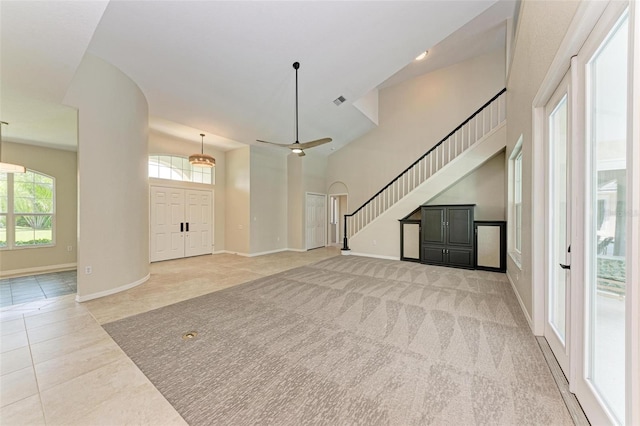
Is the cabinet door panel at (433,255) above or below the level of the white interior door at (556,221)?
below

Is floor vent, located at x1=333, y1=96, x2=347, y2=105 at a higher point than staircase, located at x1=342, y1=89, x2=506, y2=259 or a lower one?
higher

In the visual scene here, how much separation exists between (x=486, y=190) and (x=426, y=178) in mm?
1480

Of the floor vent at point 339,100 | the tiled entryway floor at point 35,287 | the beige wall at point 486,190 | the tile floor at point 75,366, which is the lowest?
the tiled entryway floor at point 35,287

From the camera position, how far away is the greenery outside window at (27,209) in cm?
535

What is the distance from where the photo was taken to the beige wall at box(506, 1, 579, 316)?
188 cm

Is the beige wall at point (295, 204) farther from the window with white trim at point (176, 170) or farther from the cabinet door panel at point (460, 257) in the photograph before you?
the cabinet door panel at point (460, 257)

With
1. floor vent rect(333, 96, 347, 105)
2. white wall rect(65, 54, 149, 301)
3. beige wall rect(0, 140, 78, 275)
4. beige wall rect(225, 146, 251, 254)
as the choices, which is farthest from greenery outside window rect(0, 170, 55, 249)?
floor vent rect(333, 96, 347, 105)

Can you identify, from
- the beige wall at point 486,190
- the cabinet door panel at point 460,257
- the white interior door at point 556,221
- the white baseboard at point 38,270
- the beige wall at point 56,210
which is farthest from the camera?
the beige wall at point 486,190

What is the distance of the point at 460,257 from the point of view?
5.63m

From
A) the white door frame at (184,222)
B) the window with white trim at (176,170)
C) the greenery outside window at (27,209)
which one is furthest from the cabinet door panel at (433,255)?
the greenery outside window at (27,209)

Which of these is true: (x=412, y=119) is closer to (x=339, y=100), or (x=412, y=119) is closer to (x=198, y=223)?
(x=339, y=100)

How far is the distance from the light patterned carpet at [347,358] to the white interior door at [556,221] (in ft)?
0.91

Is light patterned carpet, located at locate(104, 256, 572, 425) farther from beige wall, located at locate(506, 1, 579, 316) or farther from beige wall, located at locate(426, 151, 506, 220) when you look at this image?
beige wall, located at locate(426, 151, 506, 220)

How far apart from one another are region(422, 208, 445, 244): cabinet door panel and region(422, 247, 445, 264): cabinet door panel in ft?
0.56
